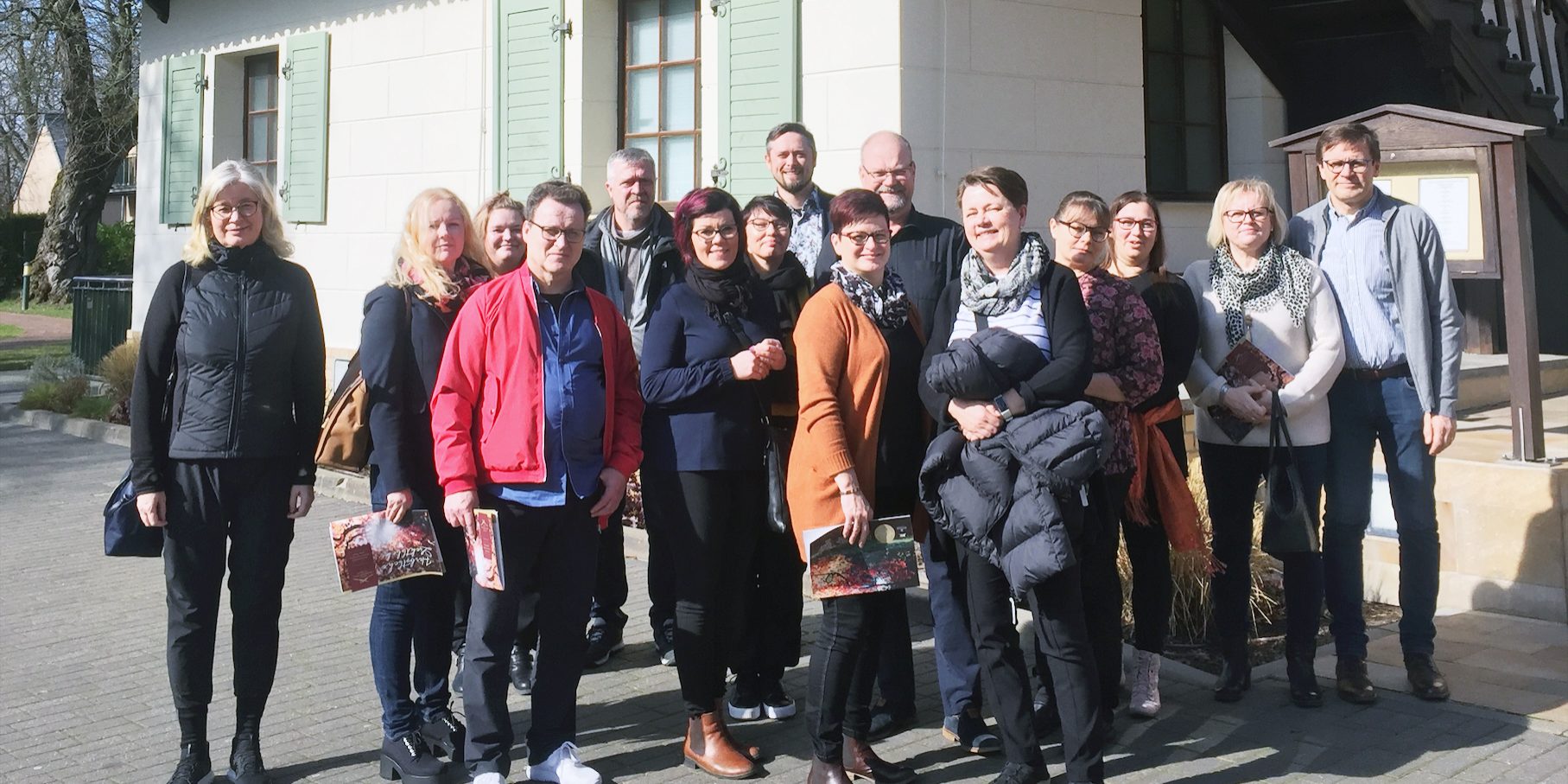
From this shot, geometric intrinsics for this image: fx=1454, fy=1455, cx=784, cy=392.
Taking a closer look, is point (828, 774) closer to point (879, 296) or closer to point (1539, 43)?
point (879, 296)

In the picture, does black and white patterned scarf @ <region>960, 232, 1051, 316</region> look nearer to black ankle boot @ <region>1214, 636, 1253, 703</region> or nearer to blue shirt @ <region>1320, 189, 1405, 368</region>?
blue shirt @ <region>1320, 189, 1405, 368</region>

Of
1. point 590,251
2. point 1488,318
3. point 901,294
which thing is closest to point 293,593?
point 590,251

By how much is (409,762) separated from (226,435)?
3.62 feet

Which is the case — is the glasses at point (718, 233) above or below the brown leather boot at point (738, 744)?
above

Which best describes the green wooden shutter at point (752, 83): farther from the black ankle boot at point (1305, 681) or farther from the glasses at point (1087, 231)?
the black ankle boot at point (1305, 681)

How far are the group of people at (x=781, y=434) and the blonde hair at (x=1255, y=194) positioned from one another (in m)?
0.02

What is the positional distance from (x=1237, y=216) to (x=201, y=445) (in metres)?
3.38

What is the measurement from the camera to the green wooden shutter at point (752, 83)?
8.32m

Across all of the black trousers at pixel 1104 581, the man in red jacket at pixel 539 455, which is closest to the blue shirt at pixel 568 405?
the man in red jacket at pixel 539 455

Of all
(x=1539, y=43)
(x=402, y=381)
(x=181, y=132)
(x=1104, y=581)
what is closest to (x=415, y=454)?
(x=402, y=381)

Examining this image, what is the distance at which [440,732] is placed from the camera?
14.8 feet

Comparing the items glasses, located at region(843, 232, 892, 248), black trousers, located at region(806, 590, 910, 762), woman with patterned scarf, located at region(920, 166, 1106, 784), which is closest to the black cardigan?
woman with patterned scarf, located at region(920, 166, 1106, 784)

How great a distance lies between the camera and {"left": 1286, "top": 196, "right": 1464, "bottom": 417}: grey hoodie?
494 centimetres

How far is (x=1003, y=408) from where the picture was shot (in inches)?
158
